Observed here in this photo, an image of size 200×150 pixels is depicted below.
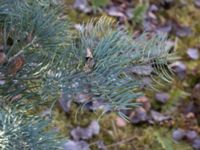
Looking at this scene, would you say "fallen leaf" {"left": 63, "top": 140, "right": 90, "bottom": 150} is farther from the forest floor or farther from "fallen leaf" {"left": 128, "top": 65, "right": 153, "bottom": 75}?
"fallen leaf" {"left": 128, "top": 65, "right": 153, "bottom": 75}

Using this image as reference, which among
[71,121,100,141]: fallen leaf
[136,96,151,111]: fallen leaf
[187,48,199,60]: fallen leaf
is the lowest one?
[71,121,100,141]: fallen leaf

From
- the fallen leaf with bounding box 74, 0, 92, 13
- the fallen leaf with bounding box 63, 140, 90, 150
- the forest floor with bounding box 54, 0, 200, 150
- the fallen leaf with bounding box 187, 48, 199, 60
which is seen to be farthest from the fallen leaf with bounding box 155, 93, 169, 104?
the fallen leaf with bounding box 74, 0, 92, 13

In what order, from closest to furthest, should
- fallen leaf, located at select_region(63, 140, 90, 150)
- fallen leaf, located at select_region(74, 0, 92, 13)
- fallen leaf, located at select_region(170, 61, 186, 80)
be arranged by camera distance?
fallen leaf, located at select_region(63, 140, 90, 150) < fallen leaf, located at select_region(170, 61, 186, 80) < fallen leaf, located at select_region(74, 0, 92, 13)

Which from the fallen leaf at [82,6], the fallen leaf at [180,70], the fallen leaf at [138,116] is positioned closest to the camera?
the fallen leaf at [138,116]

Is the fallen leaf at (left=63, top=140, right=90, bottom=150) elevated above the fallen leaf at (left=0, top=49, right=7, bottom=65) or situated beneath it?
situated beneath

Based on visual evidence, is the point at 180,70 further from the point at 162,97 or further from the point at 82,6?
the point at 82,6

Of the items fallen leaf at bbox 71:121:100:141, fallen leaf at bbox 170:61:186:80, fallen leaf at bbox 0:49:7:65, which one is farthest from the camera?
fallen leaf at bbox 170:61:186:80

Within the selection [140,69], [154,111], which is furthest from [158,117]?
[140,69]

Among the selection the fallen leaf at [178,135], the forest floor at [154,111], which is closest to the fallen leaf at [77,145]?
the forest floor at [154,111]

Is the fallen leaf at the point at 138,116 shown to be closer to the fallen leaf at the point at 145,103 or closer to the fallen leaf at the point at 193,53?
the fallen leaf at the point at 145,103
